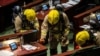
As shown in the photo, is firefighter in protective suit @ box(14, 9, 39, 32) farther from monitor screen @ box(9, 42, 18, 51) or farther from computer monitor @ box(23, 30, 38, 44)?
monitor screen @ box(9, 42, 18, 51)

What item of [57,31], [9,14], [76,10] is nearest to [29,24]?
[57,31]

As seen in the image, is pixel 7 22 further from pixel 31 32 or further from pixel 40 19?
pixel 31 32

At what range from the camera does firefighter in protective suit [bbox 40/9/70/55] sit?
20.2 feet

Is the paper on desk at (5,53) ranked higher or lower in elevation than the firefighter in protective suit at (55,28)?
lower

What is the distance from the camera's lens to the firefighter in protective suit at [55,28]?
6145 millimetres

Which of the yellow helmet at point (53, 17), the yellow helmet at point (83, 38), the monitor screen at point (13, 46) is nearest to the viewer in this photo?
the yellow helmet at point (83, 38)

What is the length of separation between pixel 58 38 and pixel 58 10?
0.60m

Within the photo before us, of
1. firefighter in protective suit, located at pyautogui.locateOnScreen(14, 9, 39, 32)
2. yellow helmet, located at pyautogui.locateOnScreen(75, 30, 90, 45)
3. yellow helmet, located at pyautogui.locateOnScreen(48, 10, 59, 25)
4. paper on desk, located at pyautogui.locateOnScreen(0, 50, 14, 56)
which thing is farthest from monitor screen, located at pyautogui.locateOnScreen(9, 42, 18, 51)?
yellow helmet, located at pyautogui.locateOnScreen(75, 30, 90, 45)

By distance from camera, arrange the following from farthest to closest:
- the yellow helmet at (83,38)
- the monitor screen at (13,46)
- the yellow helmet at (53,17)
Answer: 1. the yellow helmet at (53,17)
2. the monitor screen at (13,46)
3. the yellow helmet at (83,38)

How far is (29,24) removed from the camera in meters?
6.27

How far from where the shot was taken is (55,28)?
247 inches

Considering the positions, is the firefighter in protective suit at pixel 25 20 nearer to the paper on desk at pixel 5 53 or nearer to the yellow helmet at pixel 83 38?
the paper on desk at pixel 5 53

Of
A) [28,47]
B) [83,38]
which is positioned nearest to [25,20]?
[28,47]

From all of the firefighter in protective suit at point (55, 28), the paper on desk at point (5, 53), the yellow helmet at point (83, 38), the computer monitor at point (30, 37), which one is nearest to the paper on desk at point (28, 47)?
the computer monitor at point (30, 37)
